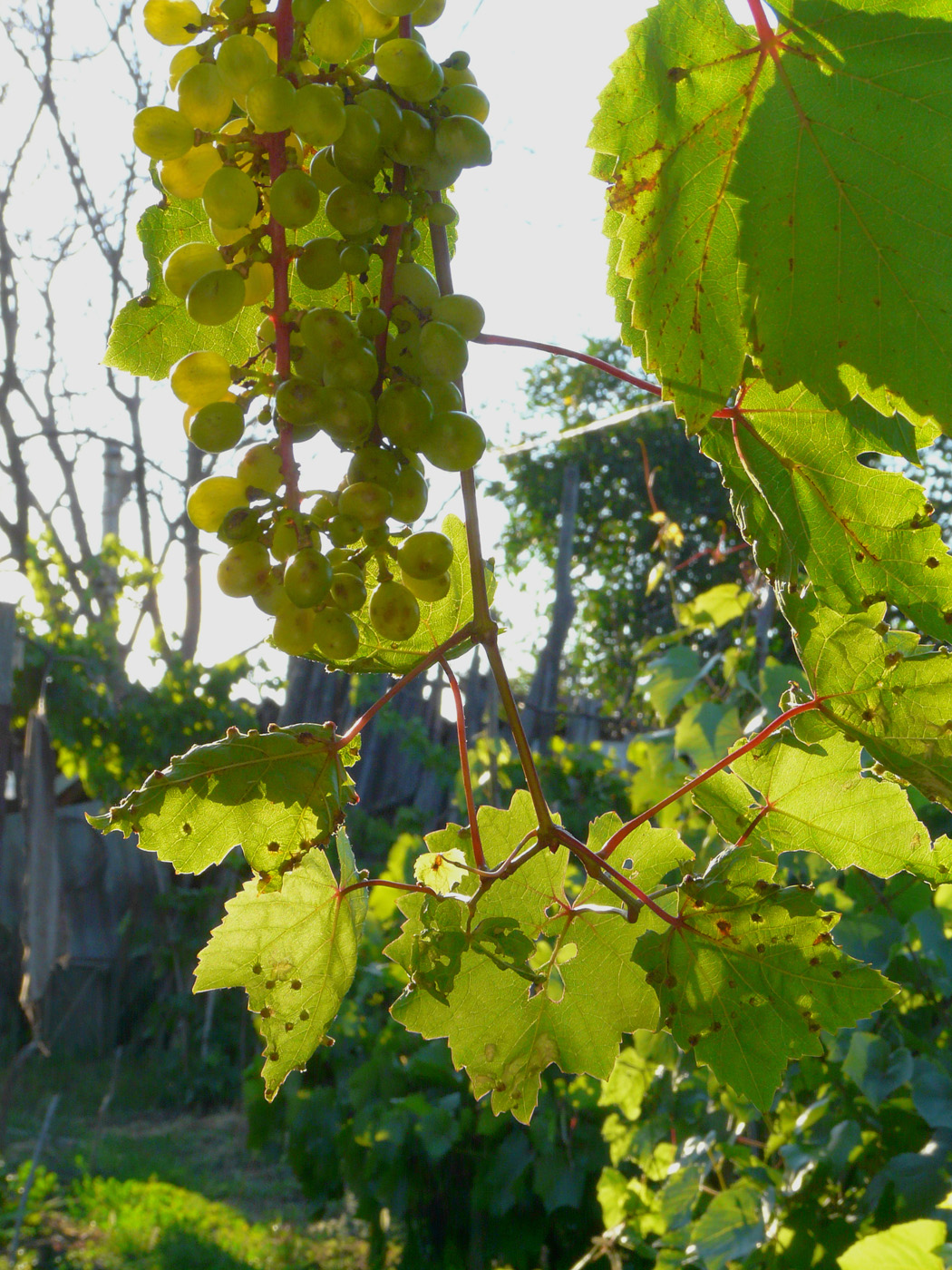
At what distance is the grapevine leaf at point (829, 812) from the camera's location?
0.54 meters

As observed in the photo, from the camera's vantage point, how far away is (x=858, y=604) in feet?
1.54

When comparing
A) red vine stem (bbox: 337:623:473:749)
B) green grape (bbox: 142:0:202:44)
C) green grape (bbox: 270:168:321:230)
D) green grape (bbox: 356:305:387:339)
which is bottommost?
red vine stem (bbox: 337:623:473:749)

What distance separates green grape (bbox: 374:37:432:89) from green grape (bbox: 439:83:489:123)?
18 mm

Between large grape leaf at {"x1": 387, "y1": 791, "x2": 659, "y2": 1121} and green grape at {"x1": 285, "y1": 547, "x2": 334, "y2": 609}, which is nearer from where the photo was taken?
green grape at {"x1": 285, "y1": 547, "x2": 334, "y2": 609}

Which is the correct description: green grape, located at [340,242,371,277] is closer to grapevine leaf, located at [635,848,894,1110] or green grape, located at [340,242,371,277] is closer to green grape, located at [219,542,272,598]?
green grape, located at [219,542,272,598]

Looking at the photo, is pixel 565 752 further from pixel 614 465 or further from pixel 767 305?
pixel 767 305

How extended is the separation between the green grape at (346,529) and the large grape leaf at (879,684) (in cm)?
20

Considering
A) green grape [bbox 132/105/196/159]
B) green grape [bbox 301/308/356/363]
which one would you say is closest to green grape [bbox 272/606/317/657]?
green grape [bbox 301/308/356/363]

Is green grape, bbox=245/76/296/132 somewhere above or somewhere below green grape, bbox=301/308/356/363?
above

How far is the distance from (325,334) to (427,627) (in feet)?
0.65

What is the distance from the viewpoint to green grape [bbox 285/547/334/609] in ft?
1.35

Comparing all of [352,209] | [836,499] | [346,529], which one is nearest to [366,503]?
[346,529]

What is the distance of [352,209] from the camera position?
42 centimetres

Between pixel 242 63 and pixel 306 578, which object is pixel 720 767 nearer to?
pixel 306 578
